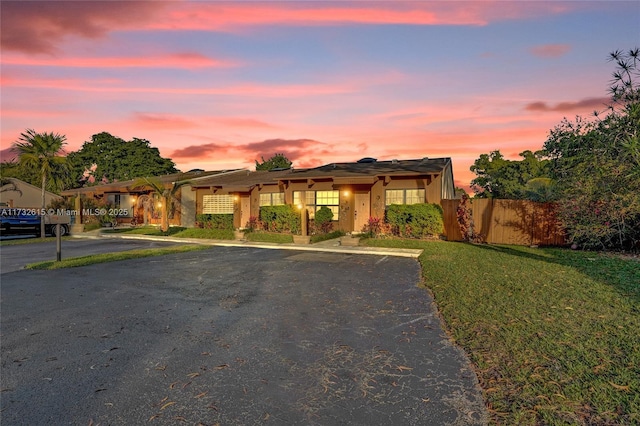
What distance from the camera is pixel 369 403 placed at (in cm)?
312

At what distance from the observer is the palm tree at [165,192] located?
23.2 m

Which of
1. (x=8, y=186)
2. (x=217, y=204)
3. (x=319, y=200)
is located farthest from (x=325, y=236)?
(x=8, y=186)

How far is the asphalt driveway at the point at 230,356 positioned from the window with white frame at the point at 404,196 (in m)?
11.3

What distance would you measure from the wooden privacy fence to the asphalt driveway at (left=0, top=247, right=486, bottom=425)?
964 cm

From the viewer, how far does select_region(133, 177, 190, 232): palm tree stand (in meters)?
23.2

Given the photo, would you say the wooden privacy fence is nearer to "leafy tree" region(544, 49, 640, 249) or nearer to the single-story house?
"leafy tree" region(544, 49, 640, 249)

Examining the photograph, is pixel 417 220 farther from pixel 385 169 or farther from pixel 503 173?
pixel 503 173

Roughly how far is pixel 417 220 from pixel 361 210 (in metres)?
4.43

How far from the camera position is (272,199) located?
77.7ft

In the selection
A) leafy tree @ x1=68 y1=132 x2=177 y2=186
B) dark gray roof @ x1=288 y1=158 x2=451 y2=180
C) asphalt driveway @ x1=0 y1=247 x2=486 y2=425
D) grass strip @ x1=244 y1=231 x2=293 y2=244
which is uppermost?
leafy tree @ x1=68 y1=132 x2=177 y2=186

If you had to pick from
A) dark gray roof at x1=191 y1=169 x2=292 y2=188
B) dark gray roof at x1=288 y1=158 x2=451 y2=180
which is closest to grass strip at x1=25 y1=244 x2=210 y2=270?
dark gray roof at x1=288 y1=158 x2=451 y2=180

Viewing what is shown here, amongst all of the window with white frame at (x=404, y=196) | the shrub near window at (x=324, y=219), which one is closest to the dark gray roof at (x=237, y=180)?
the shrub near window at (x=324, y=219)

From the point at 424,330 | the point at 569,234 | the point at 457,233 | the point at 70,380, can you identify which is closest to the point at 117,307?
the point at 70,380

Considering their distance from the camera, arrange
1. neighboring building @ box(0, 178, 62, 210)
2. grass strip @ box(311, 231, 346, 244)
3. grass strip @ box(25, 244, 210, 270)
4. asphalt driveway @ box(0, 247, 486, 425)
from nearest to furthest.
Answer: asphalt driveway @ box(0, 247, 486, 425) → grass strip @ box(25, 244, 210, 270) → grass strip @ box(311, 231, 346, 244) → neighboring building @ box(0, 178, 62, 210)
